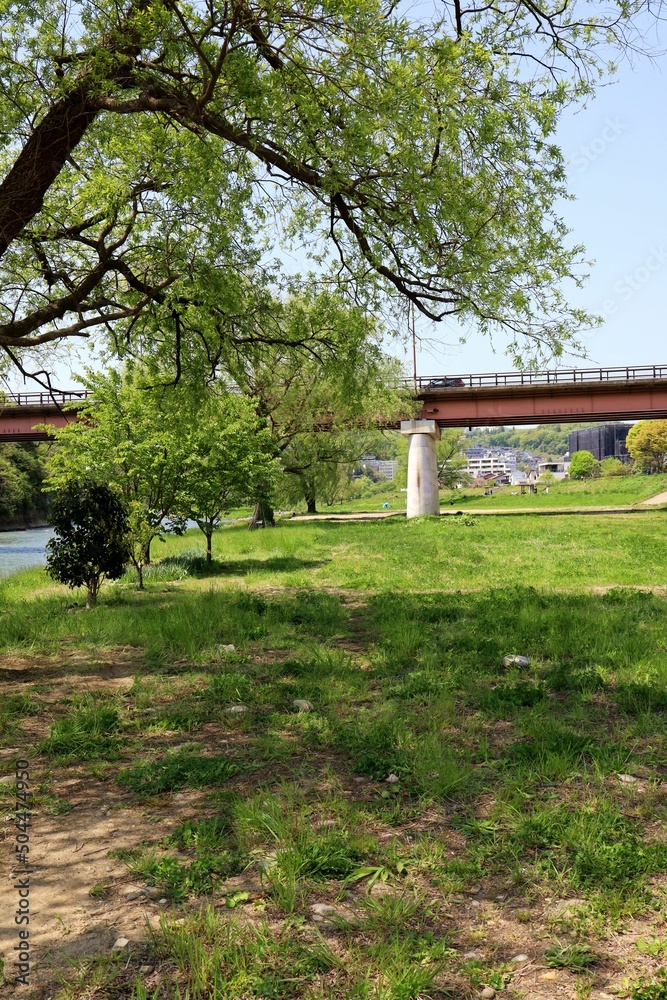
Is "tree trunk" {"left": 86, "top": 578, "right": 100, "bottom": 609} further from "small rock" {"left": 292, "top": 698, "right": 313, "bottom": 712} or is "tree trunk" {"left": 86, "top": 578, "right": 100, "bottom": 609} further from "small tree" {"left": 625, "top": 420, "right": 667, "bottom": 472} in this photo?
"small tree" {"left": 625, "top": 420, "right": 667, "bottom": 472}

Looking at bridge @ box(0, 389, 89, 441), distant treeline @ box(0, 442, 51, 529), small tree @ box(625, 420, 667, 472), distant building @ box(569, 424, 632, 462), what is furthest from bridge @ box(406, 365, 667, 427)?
distant building @ box(569, 424, 632, 462)

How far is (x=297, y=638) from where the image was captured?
9195mm

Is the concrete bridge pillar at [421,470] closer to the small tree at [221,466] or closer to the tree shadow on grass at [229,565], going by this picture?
the tree shadow on grass at [229,565]

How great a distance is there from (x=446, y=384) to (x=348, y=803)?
129ft

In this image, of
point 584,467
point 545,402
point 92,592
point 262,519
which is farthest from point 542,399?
point 584,467

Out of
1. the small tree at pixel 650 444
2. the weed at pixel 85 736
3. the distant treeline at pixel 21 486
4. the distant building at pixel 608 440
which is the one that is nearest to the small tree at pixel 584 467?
the small tree at pixel 650 444

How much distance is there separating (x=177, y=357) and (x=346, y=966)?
32.1 ft

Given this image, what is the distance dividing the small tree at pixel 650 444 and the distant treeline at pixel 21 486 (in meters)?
67.8

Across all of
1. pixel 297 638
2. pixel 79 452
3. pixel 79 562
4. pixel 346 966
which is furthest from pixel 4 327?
pixel 346 966

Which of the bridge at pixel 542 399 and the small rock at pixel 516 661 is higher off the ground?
the bridge at pixel 542 399

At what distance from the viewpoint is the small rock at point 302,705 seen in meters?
6.27

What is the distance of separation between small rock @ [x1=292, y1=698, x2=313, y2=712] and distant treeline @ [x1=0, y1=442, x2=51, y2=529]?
5326cm

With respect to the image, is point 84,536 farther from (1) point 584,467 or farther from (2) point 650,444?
(1) point 584,467

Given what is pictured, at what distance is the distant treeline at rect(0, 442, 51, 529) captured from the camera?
57.5 meters
